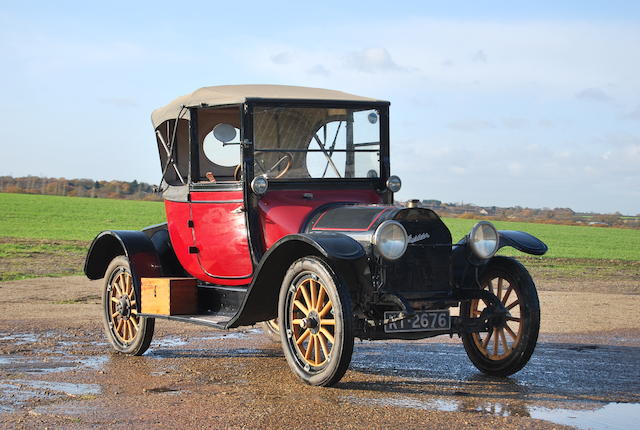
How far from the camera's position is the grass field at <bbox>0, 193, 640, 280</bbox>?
68.2 feet

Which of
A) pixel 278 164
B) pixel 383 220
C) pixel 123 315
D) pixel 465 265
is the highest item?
pixel 278 164

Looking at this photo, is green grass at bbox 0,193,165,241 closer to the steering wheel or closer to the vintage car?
the vintage car

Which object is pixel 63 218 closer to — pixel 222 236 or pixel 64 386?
pixel 222 236

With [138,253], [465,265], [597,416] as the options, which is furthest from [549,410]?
[138,253]

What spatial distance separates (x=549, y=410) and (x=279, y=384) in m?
2.10

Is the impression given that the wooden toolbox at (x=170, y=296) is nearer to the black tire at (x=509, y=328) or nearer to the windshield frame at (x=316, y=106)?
the windshield frame at (x=316, y=106)

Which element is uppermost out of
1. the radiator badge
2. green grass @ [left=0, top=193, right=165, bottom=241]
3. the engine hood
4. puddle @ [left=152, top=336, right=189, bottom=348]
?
the engine hood

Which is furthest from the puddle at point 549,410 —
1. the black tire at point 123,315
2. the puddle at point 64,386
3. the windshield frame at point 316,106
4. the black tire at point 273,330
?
the black tire at point 273,330

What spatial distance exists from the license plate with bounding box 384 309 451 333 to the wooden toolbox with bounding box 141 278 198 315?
244 cm

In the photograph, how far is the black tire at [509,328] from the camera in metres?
7.40

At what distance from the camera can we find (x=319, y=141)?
27.7 ft

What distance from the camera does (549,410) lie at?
242 inches

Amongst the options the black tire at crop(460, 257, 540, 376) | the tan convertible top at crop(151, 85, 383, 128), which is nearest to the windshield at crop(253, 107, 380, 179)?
the tan convertible top at crop(151, 85, 383, 128)

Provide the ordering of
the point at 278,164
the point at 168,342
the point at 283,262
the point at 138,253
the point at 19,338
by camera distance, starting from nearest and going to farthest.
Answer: the point at 283,262 < the point at 278,164 < the point at 138,253 < the point at 19,338 < the point at 168,342
